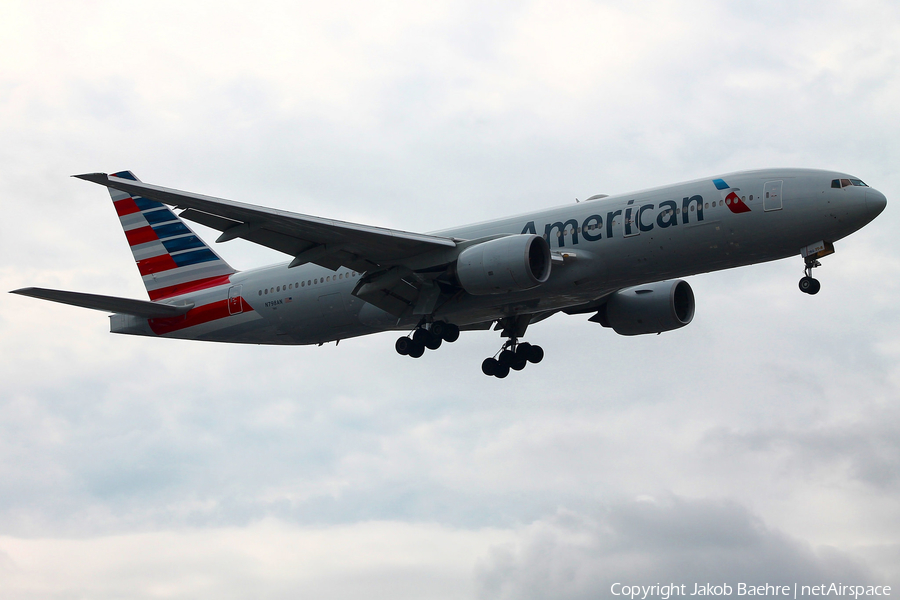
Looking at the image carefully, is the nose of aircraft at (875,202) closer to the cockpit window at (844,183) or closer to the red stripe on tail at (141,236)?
the cockpit window at (844,183)

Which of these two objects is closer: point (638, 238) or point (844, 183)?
point (844, 183)

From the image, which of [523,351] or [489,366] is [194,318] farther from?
[523,351]

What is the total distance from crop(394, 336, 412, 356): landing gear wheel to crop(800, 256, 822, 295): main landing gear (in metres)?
12.2

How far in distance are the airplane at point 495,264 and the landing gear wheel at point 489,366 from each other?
2.1 inches

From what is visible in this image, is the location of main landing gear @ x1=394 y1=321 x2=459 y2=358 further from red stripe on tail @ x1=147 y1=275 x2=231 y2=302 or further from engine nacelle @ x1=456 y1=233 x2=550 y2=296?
red stripe on tail @ x1=147 y1=275 x2=231 y2=302

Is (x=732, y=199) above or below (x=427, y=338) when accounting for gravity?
above

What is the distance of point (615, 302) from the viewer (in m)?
35.1

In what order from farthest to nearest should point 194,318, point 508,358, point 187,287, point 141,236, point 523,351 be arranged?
point 141,236
point 187,287
point 523,351
point 508,358
point 194,318

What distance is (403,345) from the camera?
32.3 m

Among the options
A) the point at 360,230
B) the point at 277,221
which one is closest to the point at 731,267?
the point at 360,230

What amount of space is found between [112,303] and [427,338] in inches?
430

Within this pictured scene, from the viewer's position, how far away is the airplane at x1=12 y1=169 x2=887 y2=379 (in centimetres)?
2739

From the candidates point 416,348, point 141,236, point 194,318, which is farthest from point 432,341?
point 141,236

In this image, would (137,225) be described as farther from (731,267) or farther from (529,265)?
(731,267)
